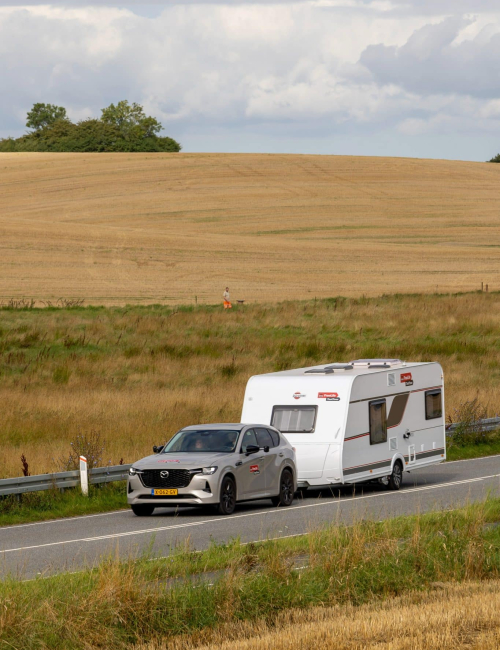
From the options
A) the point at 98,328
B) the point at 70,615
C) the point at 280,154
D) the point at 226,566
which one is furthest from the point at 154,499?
the point at 280,154

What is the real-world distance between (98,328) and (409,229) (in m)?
41.6

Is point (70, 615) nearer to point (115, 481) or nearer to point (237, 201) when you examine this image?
point (115, 481)

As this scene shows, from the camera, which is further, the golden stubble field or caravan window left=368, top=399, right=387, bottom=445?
the golden stubble field

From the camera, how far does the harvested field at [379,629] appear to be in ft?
25.2

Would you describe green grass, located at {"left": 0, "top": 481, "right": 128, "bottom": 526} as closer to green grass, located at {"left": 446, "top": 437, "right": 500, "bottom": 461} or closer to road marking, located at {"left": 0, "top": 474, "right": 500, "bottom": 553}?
road marking, located at {"left": 0, "top": 474, "right": 500, "bottom": 553}

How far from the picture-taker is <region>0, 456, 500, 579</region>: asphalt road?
43.1 feet

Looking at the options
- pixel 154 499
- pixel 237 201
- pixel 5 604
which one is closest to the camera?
pixel 5 604

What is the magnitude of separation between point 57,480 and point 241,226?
63.5m

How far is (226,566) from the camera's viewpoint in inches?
411

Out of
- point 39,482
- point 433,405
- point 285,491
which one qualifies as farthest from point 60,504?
point 433,405

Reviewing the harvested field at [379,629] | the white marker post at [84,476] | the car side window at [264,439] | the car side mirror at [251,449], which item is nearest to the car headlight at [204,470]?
the car side mirror at [251,449]

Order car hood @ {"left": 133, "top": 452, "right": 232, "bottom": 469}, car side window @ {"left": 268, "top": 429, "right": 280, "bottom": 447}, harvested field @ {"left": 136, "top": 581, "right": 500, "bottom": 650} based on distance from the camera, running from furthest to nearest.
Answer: car side window @ {"left": 268, "top": 429, "right": 280, "bottom": 447}
car hood @ {"left": 133, "top": 452, "right": 232, "bottom": 469}
harvested field @ {"left": 136, "top": 581, "right": 500, "bottom": 650}

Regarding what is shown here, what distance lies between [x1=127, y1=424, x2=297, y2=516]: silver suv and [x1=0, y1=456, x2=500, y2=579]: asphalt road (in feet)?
1.01

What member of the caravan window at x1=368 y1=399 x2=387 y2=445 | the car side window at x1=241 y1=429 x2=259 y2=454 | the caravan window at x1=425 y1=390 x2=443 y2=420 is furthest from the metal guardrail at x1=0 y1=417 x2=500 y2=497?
the caravan window at x1=425 y1=390 x2=443 y2=420
